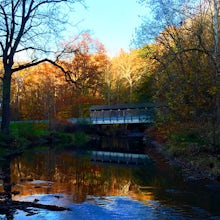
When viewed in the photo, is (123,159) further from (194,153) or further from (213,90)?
(213,90)

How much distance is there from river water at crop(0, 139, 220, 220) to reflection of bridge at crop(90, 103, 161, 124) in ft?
103

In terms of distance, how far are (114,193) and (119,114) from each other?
3883 centimetres

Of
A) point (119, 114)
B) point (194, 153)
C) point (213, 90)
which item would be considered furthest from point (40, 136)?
point (213, 90)

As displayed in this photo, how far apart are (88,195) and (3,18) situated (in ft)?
48.5

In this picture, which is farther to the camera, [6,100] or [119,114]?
[119,114]

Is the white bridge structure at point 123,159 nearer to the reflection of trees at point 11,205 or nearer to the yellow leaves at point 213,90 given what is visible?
the yellow leaves at point 213,90

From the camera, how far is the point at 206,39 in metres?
18.0

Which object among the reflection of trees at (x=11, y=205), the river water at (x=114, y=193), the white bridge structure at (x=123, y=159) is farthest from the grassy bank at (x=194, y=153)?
the reflection of trees at (x=11, y=205)

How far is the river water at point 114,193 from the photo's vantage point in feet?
Result: 27.1

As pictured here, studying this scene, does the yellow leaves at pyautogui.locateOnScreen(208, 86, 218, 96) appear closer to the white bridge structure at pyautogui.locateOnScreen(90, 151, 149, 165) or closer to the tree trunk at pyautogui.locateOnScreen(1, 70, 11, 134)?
the white bridge structure at pyautogui.locateOnScreen(90, 151, 149, 165)

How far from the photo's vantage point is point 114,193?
1080cm

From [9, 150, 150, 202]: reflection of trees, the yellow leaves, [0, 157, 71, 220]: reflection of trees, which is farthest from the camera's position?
the yellow leaves

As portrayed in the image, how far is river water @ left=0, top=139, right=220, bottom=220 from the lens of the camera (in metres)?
8.27

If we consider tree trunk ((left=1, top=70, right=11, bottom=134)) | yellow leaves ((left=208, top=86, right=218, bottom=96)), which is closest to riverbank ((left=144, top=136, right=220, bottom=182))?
yellow leaves ((left=208, top=86, right=218, bottom=96))
